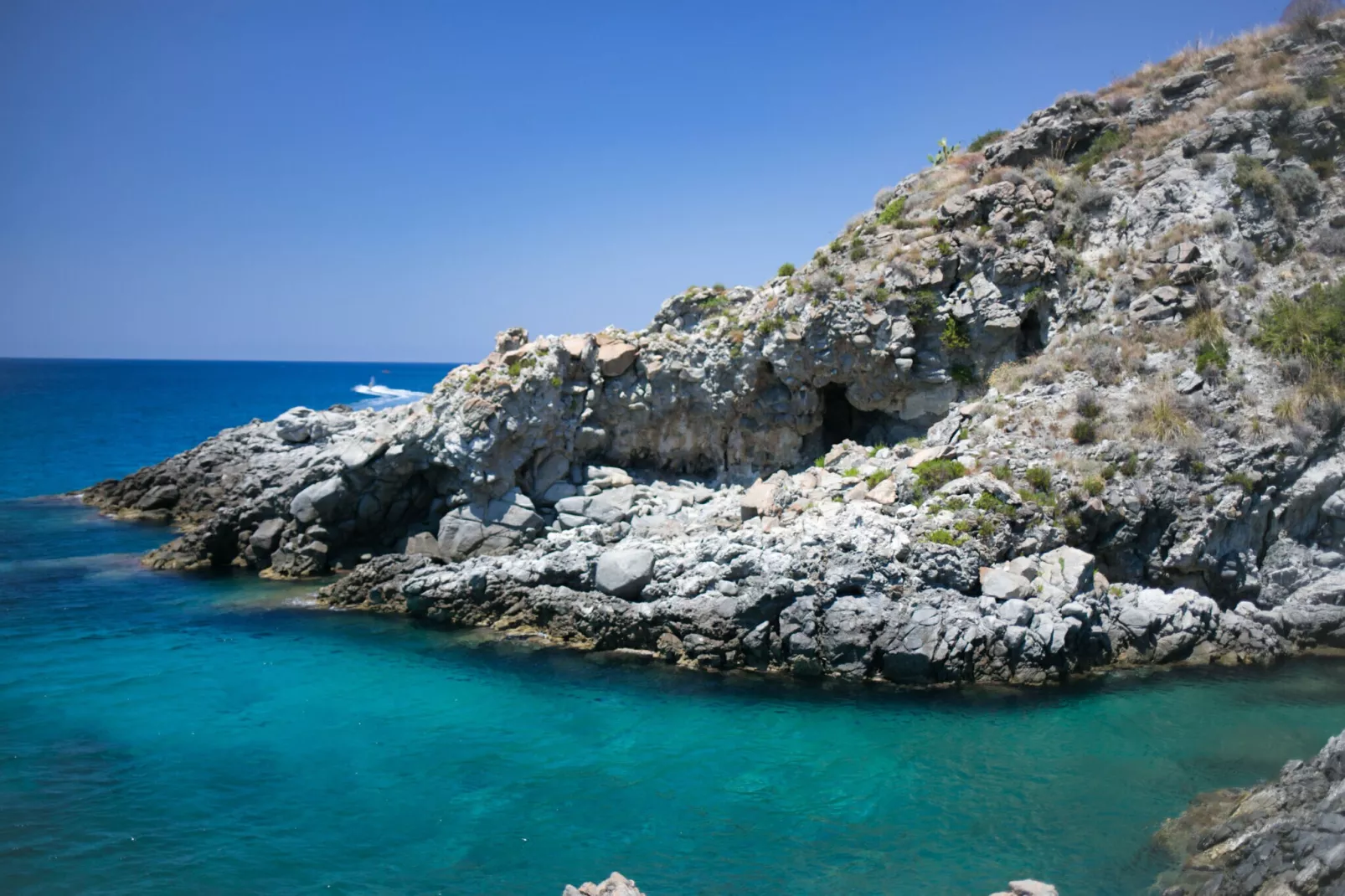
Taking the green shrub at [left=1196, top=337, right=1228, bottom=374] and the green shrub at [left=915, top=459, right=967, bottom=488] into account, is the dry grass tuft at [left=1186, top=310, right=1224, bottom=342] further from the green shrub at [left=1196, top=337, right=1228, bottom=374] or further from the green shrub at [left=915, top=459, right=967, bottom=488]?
the green shrub at [left=915, top=459, right=967, bottom=488]


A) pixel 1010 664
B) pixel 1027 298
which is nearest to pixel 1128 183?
pixel 1027 298

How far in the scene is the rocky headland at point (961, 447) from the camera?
19.3 metres

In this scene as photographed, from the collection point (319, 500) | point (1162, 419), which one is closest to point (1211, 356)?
point (1162, 419)

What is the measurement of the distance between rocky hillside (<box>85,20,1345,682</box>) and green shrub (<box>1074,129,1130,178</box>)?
194 millimetres

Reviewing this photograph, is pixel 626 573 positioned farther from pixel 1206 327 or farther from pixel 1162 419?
pixel 1206 327

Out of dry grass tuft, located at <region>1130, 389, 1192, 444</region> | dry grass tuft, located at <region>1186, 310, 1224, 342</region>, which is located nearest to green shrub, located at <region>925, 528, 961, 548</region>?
dry grass tuft, located at <region>1130, 389, 1192, 444</region>

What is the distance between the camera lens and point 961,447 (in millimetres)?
22859

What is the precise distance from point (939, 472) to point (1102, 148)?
1700 cm

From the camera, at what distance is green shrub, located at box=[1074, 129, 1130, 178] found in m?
30.2

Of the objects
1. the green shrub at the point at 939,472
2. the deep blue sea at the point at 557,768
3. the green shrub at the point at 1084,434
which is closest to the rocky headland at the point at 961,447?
the green shrub at the point at 1084,434

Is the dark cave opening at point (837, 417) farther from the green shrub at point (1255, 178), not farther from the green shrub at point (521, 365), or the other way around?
the green shrub at point (1255, 178)

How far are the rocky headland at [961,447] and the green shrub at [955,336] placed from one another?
9 cm

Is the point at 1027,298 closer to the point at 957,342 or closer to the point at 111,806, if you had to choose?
the point at 957,342

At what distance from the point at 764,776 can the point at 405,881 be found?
20.6 ft
